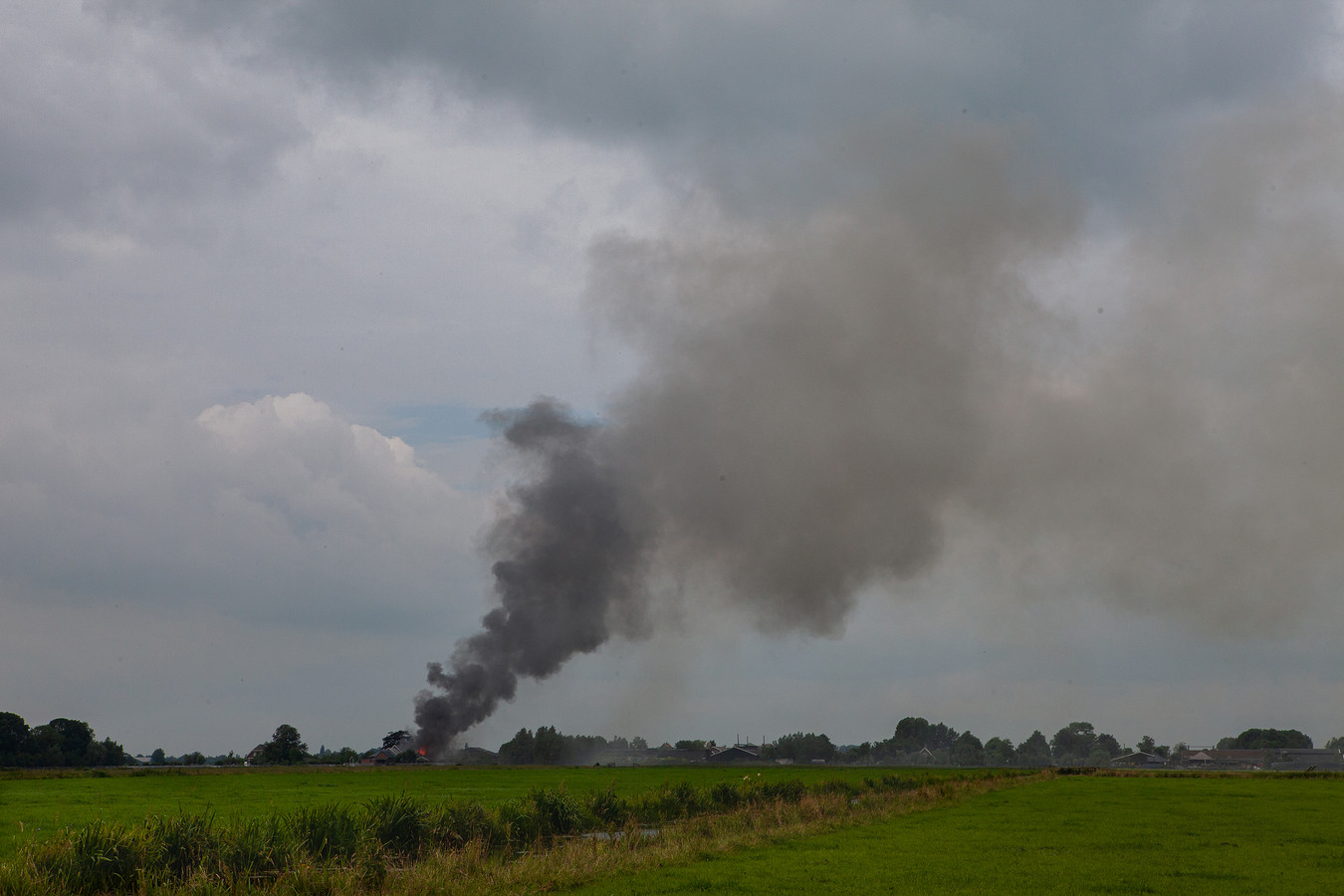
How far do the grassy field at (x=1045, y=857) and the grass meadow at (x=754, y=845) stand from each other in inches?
3.6

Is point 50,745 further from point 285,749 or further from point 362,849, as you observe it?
point 362,849

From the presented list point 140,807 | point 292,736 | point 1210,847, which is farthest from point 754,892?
point 292,736

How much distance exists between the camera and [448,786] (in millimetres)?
80375

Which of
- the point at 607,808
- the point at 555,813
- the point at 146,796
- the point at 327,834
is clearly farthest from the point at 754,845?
the point at 146,796

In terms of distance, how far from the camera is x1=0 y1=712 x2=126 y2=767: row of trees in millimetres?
128975

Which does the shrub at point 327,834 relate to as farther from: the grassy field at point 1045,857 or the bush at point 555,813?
the bush at point 555,813

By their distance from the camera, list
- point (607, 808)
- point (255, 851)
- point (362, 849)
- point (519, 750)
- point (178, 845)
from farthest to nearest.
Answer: point (519, 750) → point (607, 808) → point (362, 849) → point (255, 851) → point (178, 845)

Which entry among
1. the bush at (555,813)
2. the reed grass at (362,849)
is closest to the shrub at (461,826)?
the reed grass at (362,849)

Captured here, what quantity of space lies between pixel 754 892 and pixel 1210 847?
21.1m

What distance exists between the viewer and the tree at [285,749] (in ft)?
487

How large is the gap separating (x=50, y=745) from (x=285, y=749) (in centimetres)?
3251

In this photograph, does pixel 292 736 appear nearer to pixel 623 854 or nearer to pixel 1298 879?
pixel 623 854

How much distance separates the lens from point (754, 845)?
114 feet

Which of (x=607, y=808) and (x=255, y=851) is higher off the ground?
(x=255, y=851)
